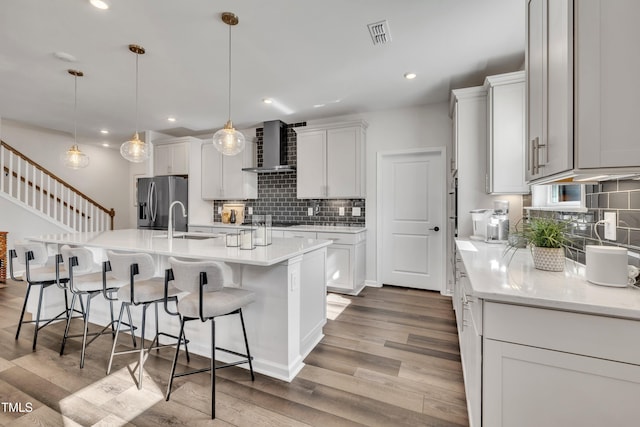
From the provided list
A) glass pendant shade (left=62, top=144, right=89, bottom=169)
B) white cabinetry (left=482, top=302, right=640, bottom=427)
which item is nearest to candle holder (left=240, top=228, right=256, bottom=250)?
white cabinetry (left=482, top=302, right=640, bottom=427)

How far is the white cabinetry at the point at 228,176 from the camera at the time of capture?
496cm

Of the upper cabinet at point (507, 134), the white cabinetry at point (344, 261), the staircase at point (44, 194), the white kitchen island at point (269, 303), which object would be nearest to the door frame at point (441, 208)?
the white cabinetry at point (344, 261)

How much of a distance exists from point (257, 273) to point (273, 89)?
8.02 ft

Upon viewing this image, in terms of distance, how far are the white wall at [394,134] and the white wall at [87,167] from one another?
228 inches

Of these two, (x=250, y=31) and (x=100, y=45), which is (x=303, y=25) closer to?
(x=250, y=31)

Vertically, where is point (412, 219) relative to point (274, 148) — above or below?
below

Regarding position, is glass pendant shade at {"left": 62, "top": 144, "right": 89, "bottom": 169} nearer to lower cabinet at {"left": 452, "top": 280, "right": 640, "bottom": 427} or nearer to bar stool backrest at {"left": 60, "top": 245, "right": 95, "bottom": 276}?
bar stool backrest at {"left": 60, "top": 245, "right": 95, "bottom": 276}

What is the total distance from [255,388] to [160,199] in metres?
4.05

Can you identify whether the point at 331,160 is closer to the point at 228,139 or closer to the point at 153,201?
the point at 228,139

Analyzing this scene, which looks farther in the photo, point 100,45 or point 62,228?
point 62,228

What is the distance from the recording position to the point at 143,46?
2.59 meters

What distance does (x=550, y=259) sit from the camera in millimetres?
1502

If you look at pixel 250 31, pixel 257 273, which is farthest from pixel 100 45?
pixel 257 273

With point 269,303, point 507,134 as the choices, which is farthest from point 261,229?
point 507,134
